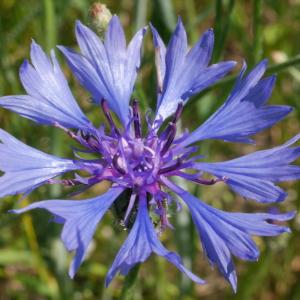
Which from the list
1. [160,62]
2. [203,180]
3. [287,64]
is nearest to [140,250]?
[203,180]

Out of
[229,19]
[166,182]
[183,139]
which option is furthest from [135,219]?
[229,19]

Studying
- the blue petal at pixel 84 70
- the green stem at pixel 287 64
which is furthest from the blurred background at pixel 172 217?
the blue petal at pixel 84 70

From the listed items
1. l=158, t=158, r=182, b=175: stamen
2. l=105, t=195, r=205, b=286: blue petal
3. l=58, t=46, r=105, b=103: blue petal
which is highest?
l=58, t=46, r=105, b=103: blue petal

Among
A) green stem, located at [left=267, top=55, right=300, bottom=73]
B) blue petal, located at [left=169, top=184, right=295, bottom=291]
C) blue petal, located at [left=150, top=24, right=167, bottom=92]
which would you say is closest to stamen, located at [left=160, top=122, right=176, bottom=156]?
blue petal, located at [left=150, top=24, right=167, bottom=92]

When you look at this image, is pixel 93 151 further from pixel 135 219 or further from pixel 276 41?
pixel 276 41

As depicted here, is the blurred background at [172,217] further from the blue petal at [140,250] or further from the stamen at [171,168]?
the blue petal at [140,250]

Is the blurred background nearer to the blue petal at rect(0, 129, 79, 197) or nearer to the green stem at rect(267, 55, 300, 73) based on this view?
the green stem at rect(267, 55, 300, 73)
